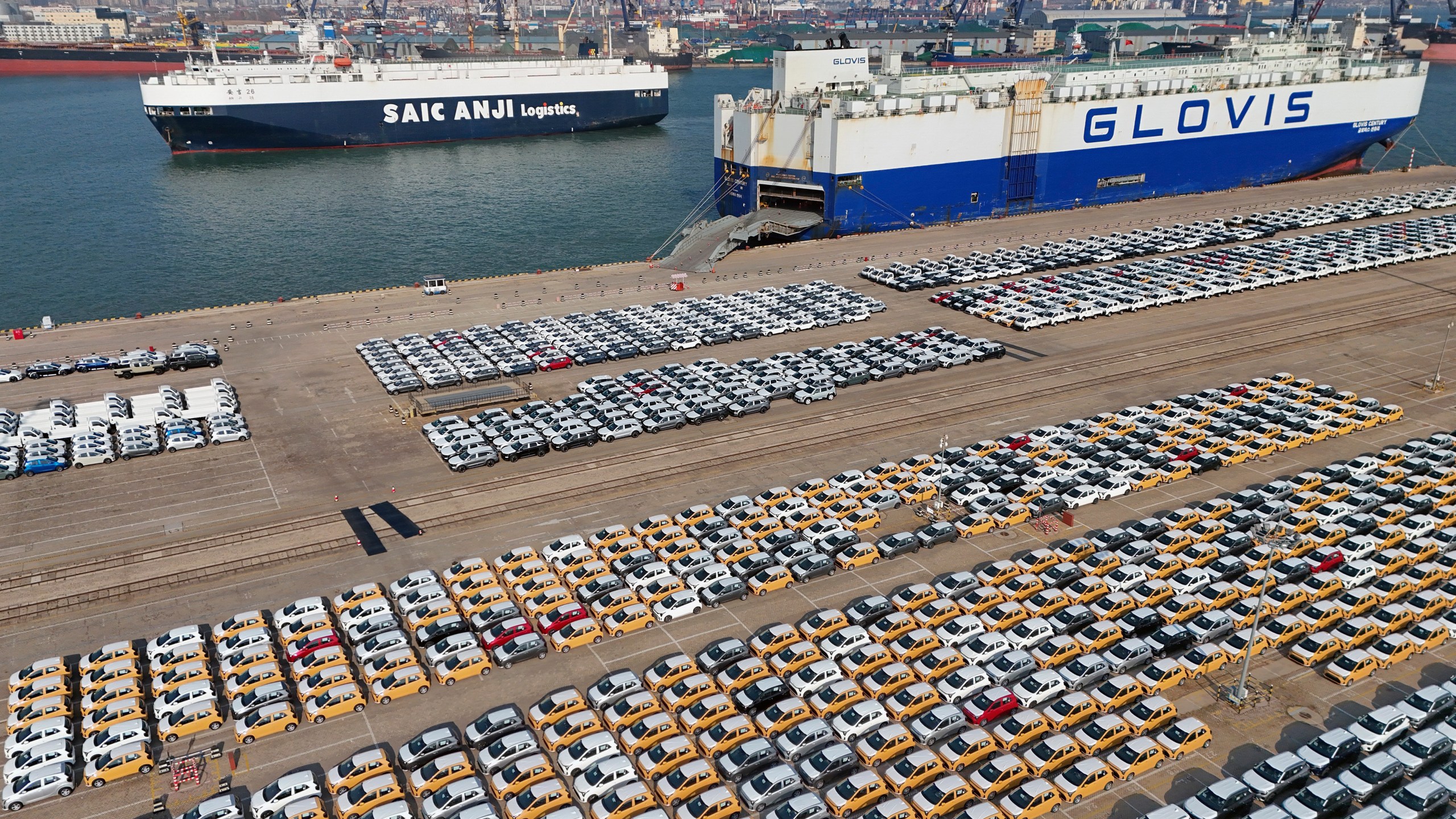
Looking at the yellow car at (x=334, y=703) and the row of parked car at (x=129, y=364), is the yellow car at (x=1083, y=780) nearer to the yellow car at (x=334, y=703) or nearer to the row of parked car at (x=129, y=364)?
the yellow car at (x=334, y=703)

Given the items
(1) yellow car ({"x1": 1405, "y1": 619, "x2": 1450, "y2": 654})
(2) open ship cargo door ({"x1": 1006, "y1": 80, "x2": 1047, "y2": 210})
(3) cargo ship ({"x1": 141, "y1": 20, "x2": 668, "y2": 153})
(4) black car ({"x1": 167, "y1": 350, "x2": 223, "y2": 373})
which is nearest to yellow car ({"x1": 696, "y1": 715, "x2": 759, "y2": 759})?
(1) yellow car ({"x1": 1405, "y1": 619, "x2": 1450, "y2": 654})

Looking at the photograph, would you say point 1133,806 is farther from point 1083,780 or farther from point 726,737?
point 726,737

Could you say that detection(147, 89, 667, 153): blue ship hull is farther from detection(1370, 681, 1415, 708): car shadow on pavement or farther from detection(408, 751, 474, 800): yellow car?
detection(1370, 681, 1415, 708): car shadow on pavement

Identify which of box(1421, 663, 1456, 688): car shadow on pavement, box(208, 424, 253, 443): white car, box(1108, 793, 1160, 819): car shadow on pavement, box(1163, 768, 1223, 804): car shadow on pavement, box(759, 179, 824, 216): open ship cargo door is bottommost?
box(1108, 793, 1160, 819): car shadow on pavement

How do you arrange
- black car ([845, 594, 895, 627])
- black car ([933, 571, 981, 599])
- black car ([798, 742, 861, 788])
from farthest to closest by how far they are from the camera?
1. black car ([933, 571, 981, 599])
2. black car ([845, 594, 895, 627])
3. black car ([798, 742, 861, 788])

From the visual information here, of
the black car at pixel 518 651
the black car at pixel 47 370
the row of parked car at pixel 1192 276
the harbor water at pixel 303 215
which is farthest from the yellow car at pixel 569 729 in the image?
the harbor water at pixel 303 215

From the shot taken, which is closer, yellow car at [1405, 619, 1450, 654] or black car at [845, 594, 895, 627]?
yellow car at [1405, 619, 1450, 654]

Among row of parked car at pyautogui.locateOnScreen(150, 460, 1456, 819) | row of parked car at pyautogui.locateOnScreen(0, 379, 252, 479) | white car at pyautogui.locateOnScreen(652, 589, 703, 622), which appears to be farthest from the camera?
row of parked car at pyautogui.locateOnScreen(0, 379, 252, 479)

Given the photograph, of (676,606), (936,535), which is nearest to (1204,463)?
(936,535)
